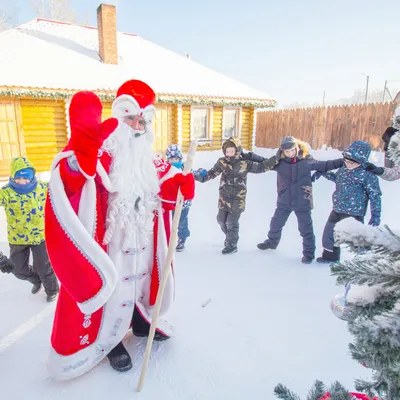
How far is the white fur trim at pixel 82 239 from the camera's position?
63.7 inches

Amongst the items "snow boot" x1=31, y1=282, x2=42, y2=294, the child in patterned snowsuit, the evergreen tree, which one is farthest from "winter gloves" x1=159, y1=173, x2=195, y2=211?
"snow boot" x1=31, y1=282, x2=42, y2=294

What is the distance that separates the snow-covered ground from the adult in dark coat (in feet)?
1.17

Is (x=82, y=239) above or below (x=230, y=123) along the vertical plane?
below

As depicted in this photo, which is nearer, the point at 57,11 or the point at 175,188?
the point at 175,188

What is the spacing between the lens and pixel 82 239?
5.40ft

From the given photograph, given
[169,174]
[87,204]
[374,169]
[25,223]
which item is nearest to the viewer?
[87,204]

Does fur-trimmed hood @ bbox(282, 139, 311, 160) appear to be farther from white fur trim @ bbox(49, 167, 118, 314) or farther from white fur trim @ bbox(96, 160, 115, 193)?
white fur trim @ bbox(49, 167, 118, 314)

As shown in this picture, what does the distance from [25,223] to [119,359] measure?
5.16ft

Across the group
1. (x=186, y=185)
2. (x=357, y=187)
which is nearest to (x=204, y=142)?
(x=357, y=187)

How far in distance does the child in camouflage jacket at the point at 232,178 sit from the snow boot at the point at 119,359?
2163 millimetres

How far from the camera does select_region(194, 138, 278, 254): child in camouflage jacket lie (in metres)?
3.87

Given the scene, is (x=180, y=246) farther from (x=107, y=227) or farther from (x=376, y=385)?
(x=376, y=385)

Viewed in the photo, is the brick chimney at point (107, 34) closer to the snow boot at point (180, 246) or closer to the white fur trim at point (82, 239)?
the snow boot at point (180, 246)

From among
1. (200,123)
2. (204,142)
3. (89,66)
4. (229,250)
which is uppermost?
(89,66)
